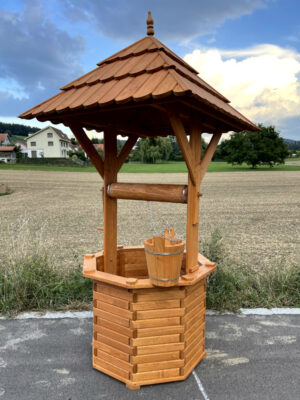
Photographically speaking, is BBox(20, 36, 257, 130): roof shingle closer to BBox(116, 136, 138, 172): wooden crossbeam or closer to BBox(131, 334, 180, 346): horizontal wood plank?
BBox(116, 136, 138, 172): wooden crossbeam

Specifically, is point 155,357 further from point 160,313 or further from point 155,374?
point 160,313

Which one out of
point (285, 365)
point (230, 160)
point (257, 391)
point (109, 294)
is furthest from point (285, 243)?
point (230, 160)

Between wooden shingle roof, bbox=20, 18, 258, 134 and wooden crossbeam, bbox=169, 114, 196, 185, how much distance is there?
173 mm

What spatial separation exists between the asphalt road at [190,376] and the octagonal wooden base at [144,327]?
11 centimetres

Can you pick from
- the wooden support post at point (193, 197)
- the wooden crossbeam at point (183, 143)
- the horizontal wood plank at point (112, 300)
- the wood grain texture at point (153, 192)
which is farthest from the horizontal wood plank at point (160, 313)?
the wooden crossbeam at point (183, 143)

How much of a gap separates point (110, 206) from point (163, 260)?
3.55ft

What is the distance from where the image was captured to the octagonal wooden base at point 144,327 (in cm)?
247

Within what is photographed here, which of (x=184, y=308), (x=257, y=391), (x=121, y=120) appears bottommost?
(x=257, y=391)

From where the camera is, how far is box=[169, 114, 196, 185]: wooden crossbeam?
229 centimetres

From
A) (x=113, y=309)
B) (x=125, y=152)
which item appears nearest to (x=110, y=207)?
(x=125, y=152)

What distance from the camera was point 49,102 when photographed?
2.70 m

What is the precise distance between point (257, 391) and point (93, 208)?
1078 cm

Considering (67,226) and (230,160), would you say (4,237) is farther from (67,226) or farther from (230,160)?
(230,160)

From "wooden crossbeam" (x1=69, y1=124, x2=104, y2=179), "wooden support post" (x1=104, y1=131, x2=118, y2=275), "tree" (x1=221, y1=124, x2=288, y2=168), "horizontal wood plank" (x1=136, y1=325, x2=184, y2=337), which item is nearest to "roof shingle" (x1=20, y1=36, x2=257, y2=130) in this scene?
"wooden crossbeam" (x1=69, y1=124, x2=104, y2=179)
